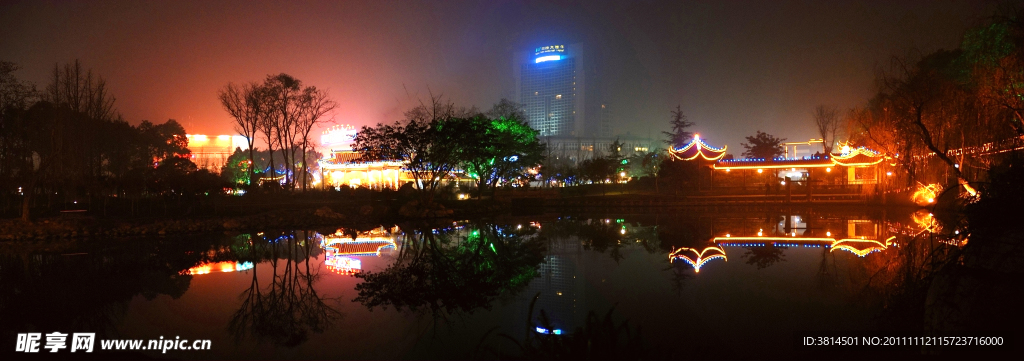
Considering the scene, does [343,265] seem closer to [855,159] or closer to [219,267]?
[219,267]

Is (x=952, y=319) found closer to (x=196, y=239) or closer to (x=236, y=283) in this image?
(x=236, y=283)

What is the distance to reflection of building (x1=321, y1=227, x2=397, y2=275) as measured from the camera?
11.1 metres

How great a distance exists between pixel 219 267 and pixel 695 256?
10084 millimetres

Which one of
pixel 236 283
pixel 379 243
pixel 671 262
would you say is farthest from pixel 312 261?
pixel 671 262

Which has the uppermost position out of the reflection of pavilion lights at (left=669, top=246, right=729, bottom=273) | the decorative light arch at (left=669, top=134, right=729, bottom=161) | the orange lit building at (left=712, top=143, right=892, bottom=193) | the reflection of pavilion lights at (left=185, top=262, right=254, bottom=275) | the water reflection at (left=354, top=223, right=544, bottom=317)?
the decorative light arch at (left=669, top=134, right=729, bottom=161)

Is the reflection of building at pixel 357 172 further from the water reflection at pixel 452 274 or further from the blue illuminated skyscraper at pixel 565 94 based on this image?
the blue illuminated skyscraper at pixel 565 94

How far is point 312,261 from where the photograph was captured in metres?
11.7

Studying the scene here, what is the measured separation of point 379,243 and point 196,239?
603cm

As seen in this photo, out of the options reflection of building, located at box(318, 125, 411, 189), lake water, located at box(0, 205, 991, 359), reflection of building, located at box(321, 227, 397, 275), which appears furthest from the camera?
reflection of building, located at box(318, 125, 411, 189)

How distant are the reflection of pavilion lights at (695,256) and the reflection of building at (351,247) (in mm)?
6615

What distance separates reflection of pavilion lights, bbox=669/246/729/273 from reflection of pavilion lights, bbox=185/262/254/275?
8.92 m

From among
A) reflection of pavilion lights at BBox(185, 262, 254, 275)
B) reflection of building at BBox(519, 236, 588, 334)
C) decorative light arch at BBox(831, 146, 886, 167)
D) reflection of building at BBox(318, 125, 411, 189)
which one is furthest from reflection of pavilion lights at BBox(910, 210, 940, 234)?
reflection of building at BBox(318, 125, 411, 189)

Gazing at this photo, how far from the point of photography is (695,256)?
11.4 metres

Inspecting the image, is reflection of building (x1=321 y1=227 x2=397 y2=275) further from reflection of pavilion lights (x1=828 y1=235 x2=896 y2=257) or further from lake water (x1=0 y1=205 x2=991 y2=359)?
reflection of pavilion lights (x1=828 y1=235 x2=896 y2=257)
